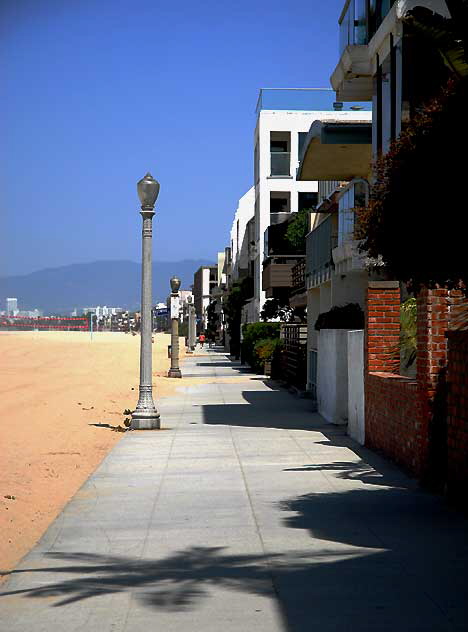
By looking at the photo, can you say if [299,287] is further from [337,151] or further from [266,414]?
[266,414]

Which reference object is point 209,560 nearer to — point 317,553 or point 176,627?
point 317,553

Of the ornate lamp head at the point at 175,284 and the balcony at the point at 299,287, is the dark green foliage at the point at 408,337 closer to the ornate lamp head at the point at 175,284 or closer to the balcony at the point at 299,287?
the balcony at the point at 299,287

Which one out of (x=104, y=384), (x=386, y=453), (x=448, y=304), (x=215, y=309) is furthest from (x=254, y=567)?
(x=215, y=309)

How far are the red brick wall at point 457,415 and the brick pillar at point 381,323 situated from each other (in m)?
4.44

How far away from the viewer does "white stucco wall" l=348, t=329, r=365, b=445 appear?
1411 centimetres

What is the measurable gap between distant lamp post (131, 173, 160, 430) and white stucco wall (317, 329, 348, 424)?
3131 mm

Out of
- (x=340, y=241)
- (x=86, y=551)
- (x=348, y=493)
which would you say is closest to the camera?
(x=86, y=551)

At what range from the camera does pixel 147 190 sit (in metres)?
16.9

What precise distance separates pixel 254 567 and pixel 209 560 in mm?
411

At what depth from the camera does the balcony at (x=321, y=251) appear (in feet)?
73.9

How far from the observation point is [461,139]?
21.8ft

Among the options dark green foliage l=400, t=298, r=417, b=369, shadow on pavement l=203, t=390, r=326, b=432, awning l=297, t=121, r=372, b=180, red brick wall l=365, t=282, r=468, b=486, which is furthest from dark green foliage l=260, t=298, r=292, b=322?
red brick wall l=365, t=282, r=468, b=486

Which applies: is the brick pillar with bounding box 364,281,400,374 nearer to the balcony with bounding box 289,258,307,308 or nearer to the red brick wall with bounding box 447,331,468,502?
the red brick wall with bounding box 447,331,468,502

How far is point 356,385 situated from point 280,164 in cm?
3561
